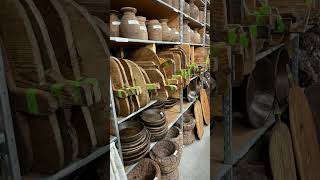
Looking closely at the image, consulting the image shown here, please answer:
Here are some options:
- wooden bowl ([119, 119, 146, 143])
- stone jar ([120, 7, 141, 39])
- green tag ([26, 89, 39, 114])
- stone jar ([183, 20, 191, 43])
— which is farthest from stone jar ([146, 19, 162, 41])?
green tag ([26, 89, 39, 114])

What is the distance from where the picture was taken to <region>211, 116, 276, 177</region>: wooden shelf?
115 centimetres

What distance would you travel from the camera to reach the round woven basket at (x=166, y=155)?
90.0 inches

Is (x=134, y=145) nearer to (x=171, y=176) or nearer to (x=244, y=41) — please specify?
(x=171, y=176)

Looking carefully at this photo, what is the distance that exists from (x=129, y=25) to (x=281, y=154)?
120cm

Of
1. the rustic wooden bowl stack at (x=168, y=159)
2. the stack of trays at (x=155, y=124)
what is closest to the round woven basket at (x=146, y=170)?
the rustic wooden bowl stack at (x=168, y=159)

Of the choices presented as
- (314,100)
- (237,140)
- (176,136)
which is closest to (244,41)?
(237,140)

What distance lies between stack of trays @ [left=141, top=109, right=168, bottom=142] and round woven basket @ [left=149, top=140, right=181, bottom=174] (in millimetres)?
173

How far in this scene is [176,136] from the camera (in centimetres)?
288

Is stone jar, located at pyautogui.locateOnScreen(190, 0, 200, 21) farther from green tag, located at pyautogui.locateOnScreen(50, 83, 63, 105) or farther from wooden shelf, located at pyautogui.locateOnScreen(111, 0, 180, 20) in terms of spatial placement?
green tag, located at pyautogui.locateOnScreen(50, 83, 63, 105)

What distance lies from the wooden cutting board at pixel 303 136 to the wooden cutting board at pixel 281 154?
2.3 inches

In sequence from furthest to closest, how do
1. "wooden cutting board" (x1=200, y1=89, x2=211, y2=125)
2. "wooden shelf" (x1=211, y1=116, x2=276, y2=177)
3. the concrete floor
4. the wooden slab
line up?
"wooden cutting board" (x1=200, y1=89, x2=211, y2=125), the concrete floor, the wooden slab, "wooden shelf" (x1=211, y1=116, x2=276, y2=177)

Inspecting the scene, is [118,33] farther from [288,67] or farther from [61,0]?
[288,67]

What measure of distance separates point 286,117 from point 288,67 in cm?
39

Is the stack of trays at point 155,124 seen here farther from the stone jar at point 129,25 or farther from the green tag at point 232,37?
the green tag at point 232,37
